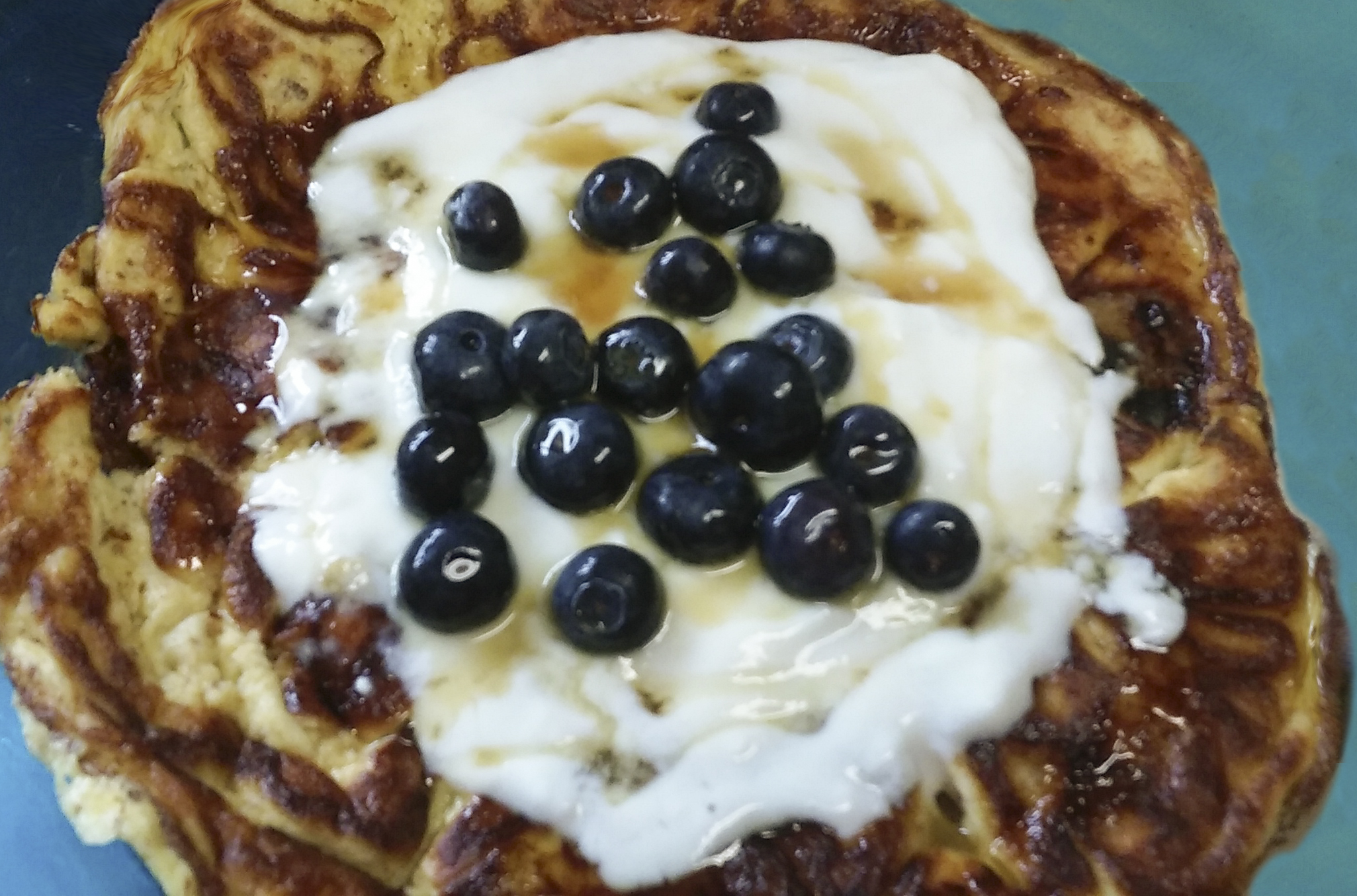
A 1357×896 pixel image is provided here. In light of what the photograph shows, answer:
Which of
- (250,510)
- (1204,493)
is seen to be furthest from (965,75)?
(250,510)

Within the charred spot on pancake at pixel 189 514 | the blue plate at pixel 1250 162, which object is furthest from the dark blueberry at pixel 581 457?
the blue plate at pixel 1250 162

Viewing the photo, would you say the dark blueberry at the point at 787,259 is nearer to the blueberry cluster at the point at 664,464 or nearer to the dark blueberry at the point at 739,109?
the blueberry cluster at the point at 664,464

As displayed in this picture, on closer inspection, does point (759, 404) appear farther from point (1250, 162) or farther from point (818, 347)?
point (1250, 162)

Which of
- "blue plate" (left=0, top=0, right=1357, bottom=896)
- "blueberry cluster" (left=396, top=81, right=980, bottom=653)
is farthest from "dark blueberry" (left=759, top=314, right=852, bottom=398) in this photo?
"blue plate" (left=0, top=0, right=1357, bottom=896)

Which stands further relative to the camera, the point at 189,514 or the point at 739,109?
the point at 739,109

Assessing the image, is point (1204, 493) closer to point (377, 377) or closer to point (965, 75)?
point (965, 75)

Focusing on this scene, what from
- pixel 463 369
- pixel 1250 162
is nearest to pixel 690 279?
pixel 463 369
